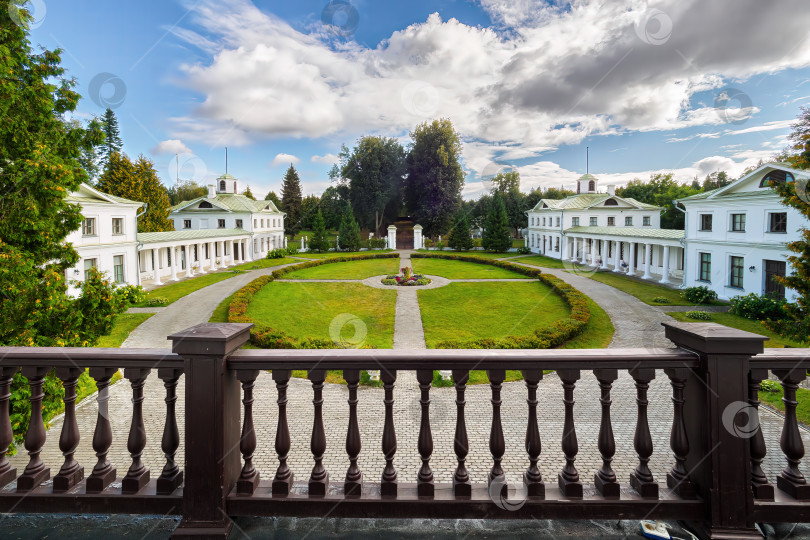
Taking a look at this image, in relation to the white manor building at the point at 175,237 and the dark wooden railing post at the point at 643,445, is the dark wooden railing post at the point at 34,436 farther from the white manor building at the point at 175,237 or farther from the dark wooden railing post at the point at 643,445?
the white manor building at the point at 175,237

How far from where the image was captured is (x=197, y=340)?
2363mm

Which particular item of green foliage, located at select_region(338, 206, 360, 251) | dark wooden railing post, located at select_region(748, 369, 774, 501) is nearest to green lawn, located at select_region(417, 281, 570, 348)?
dark wooden railing post, located at select_region(748, 369, 774, 501)

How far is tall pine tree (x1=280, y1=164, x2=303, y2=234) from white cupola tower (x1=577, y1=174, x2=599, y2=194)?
39292 mm

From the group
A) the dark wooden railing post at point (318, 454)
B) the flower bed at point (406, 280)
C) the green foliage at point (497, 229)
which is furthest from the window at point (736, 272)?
the green foliage at point (497, 229)

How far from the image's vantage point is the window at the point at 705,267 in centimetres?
2175

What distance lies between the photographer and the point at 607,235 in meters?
32.6

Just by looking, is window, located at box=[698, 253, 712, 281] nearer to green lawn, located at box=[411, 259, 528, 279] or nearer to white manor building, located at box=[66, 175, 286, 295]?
green lawn, located at box=[411, 259, 528, 279]

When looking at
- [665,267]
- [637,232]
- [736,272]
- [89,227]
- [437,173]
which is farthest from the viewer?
[437,173]

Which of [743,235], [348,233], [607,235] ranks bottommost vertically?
[743,235]

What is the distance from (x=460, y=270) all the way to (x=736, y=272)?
663 inches

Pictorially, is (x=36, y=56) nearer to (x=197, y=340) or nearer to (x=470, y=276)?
(x=197, y=340)

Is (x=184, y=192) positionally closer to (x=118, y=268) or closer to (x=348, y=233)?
(x=348, y=233)

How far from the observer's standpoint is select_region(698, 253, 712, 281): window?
21752 millimetres

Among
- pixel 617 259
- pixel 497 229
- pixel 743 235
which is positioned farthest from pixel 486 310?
pixel 497 229
